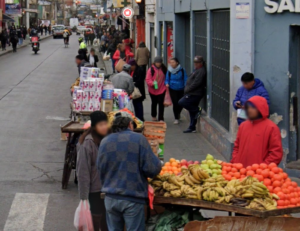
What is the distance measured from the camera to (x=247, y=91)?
997 cm

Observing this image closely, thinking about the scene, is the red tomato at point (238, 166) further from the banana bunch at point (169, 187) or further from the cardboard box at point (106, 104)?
the cardboard box at point (106, 104)

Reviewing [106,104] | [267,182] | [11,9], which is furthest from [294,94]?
[11,9]

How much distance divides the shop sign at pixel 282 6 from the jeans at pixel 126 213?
490 cm

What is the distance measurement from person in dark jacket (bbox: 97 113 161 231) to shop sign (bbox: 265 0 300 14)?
461 cm

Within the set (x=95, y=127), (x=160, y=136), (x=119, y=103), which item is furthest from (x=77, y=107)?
(x=95, y=127)

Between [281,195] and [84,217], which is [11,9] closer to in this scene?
[84,217]

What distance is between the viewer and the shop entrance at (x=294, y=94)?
386 inches

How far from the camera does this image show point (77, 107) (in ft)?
36.6


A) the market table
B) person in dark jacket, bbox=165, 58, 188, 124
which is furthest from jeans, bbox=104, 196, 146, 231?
person in dark jacket, bbox=165, 58, 188, 124

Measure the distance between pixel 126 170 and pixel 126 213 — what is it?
1.36ft

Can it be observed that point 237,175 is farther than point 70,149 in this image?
No

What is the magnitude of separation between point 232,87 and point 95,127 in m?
4.99

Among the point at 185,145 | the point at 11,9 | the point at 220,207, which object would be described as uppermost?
the point at 11,9

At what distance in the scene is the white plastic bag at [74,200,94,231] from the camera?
6.52m
